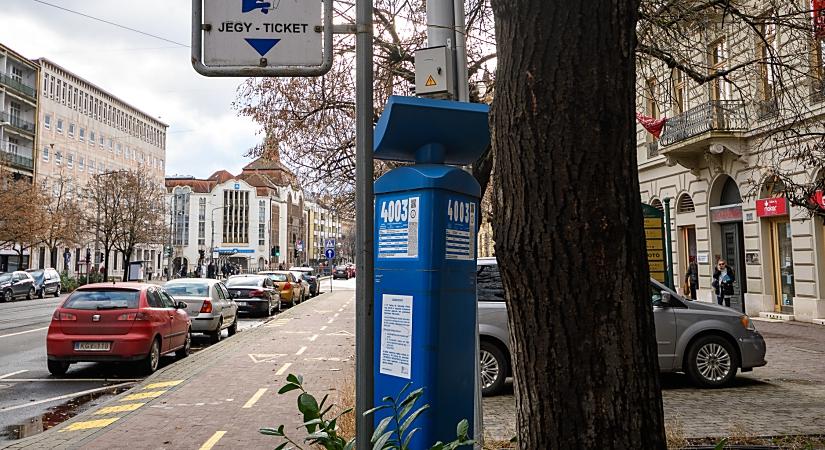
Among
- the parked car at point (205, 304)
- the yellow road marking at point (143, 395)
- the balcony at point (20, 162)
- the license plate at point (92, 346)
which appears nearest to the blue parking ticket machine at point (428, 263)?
the yellow road marking at point (143, 395)

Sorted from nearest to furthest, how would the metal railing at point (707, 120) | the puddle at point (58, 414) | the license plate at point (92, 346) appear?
the puddle at point (58, 414) → the license plate at point (92, 346) → the metal railing at point (707, 120)

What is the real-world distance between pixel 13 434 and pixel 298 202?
416 feet

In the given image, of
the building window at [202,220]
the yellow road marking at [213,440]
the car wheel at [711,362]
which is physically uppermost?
the building window at [202,220]

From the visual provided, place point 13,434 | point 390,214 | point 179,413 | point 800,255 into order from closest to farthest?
1. point 390,214
2. point 13,434
3. point 179,413
4. point 800,255

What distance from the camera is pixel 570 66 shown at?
2.35 metres

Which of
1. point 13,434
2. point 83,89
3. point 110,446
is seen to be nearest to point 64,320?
point 13,434

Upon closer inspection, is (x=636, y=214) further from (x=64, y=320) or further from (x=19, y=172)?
(x=19, y=172)

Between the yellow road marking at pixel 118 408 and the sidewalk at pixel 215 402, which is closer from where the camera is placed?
the sidewalk at pixel 215 402

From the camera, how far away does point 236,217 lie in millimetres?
112875

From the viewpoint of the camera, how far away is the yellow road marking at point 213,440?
638 cm

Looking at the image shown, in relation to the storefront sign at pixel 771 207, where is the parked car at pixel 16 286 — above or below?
below

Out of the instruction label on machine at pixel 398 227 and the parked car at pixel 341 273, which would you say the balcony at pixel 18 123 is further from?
the instruction label on machine at pixel 398 227

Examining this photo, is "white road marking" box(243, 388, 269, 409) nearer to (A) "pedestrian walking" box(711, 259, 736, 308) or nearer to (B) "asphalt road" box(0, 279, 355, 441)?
(B) "asphalt road" box(0, 279, 355, 441)

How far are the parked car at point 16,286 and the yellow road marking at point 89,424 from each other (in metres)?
32.8
